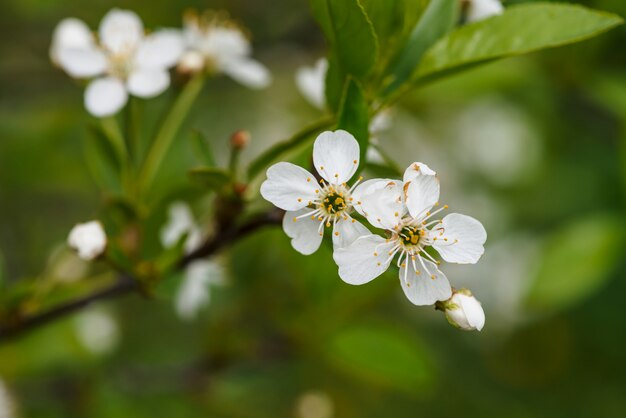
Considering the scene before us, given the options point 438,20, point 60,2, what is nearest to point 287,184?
point 438,20

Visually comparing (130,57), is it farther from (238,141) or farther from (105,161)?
(238,141)

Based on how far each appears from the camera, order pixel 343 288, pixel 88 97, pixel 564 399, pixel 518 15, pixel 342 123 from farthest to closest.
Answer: pixel 564 399 → pixel 343 288 → pixel 88 97 → pixel 518 15 → pixel 342 123

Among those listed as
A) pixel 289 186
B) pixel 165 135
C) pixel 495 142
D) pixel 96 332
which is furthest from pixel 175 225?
pixel 495 142

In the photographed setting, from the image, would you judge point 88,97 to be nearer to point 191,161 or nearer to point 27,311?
point 27,311

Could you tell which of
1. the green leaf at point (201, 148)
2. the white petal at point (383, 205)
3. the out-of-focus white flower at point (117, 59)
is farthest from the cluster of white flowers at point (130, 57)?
the white petal at point (383, 205)

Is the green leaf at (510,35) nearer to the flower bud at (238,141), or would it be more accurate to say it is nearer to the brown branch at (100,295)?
the flower bud at (238,141)
